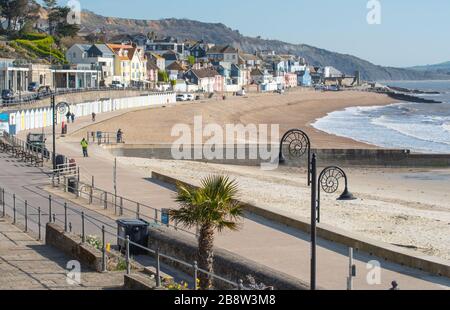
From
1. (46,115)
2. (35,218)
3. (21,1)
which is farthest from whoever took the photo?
(21,1)

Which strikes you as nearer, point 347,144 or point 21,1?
point 347,144

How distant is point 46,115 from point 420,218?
36026 mm

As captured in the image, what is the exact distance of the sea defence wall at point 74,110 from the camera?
50.2 meters

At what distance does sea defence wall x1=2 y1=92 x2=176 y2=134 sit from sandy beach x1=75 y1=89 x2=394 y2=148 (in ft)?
10.4

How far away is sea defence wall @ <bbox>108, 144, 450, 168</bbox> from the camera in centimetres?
4400

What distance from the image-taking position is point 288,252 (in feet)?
59.1

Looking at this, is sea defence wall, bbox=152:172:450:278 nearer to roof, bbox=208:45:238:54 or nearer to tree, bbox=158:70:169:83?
tree, bbox=158:70:169:83

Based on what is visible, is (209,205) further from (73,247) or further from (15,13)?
(15,13)

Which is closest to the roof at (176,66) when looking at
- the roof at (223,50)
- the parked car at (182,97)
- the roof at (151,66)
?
the roof at (151,66)

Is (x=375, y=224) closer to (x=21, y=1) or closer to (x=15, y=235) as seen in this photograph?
(x=15, y=235)

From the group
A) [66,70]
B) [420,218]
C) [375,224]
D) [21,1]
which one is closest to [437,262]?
[375,224]

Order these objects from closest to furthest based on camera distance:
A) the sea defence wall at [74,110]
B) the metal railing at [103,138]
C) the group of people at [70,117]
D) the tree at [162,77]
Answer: the metal railing at [103,138], the sea defence wall at [74,110], the group of people at [70,117], the tree at [162,77]

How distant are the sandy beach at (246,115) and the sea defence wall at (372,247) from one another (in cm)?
2970

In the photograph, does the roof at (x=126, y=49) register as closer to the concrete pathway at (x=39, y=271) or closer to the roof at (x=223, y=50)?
the roof at (x=223, y=50)
